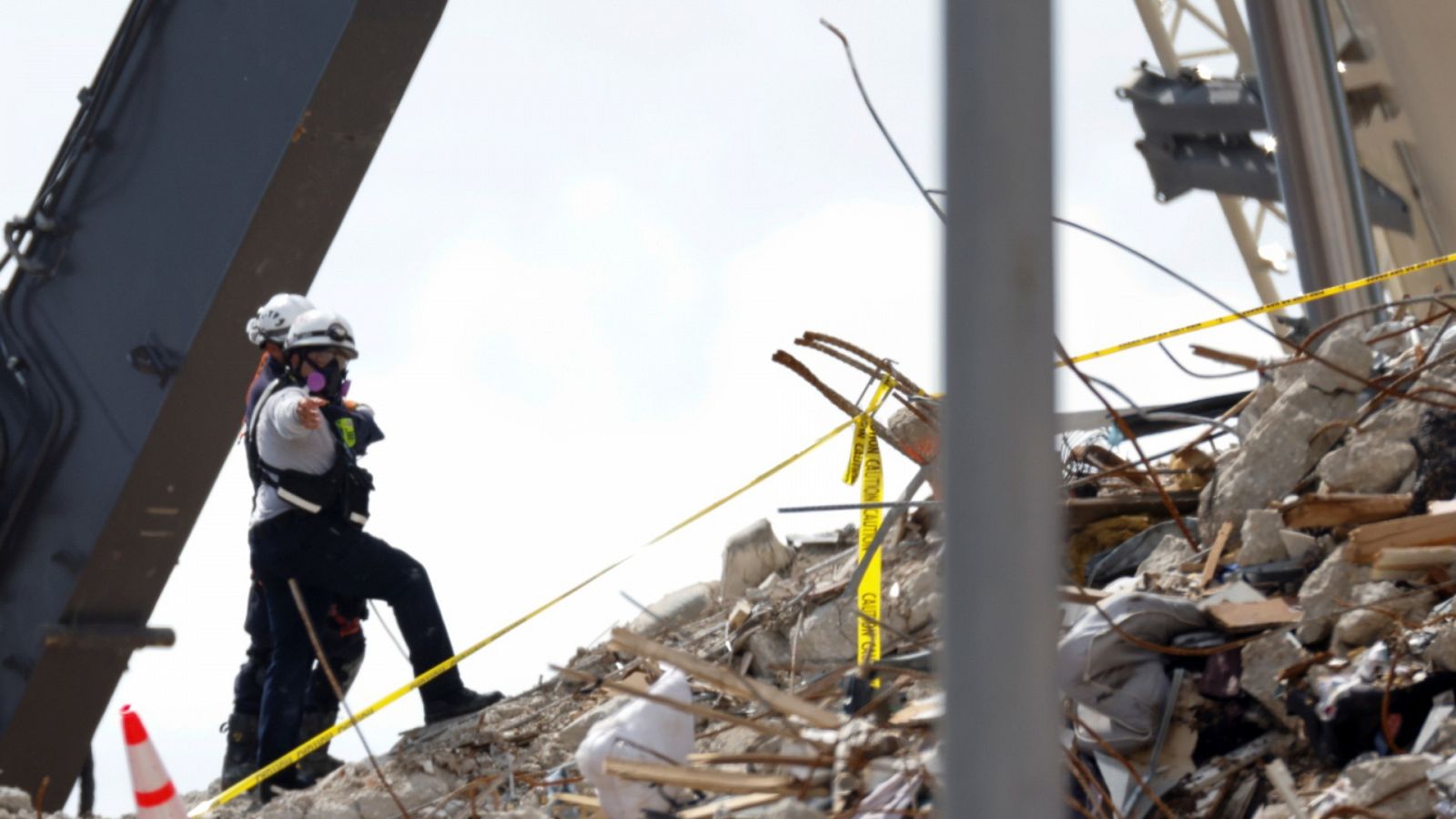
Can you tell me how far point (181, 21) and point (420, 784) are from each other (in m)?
3.41

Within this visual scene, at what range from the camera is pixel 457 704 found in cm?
674

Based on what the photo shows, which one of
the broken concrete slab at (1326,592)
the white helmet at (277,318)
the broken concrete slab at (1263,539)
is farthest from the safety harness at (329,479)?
the broken concrete slab at (1326,592)

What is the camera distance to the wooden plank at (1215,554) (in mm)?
4406

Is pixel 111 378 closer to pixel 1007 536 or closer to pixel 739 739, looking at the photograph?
pixel 739 739

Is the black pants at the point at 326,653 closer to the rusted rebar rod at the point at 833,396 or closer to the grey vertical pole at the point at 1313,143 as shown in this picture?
the rusted rebar rod at the point at 833,396

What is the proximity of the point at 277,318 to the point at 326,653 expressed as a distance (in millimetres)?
1398

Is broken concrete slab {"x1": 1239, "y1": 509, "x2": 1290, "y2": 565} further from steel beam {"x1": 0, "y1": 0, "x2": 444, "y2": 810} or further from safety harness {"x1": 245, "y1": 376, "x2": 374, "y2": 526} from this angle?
steel beam {"x1": 0, "y1": 0, "x2": 444, "y2": 810}

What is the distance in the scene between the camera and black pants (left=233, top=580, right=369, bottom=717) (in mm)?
7137

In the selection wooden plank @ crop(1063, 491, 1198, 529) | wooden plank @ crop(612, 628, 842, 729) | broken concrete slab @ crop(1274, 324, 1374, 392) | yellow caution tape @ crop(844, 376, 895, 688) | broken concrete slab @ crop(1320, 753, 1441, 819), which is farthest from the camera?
wooden plank @ crop(1063, 491, 1198, 529)

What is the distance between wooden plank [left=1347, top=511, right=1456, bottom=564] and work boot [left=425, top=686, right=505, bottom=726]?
3.75m

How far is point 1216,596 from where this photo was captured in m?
4.09

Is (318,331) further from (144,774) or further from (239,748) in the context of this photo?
(144,774)

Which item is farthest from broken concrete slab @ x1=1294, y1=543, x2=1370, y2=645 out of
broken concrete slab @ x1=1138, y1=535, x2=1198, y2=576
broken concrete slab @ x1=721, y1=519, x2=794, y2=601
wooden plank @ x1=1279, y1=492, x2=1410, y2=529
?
broken concrete slab @ x1=721, y1=519, x2=794, y2=601

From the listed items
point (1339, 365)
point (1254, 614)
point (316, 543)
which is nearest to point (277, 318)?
point (316, 543)
